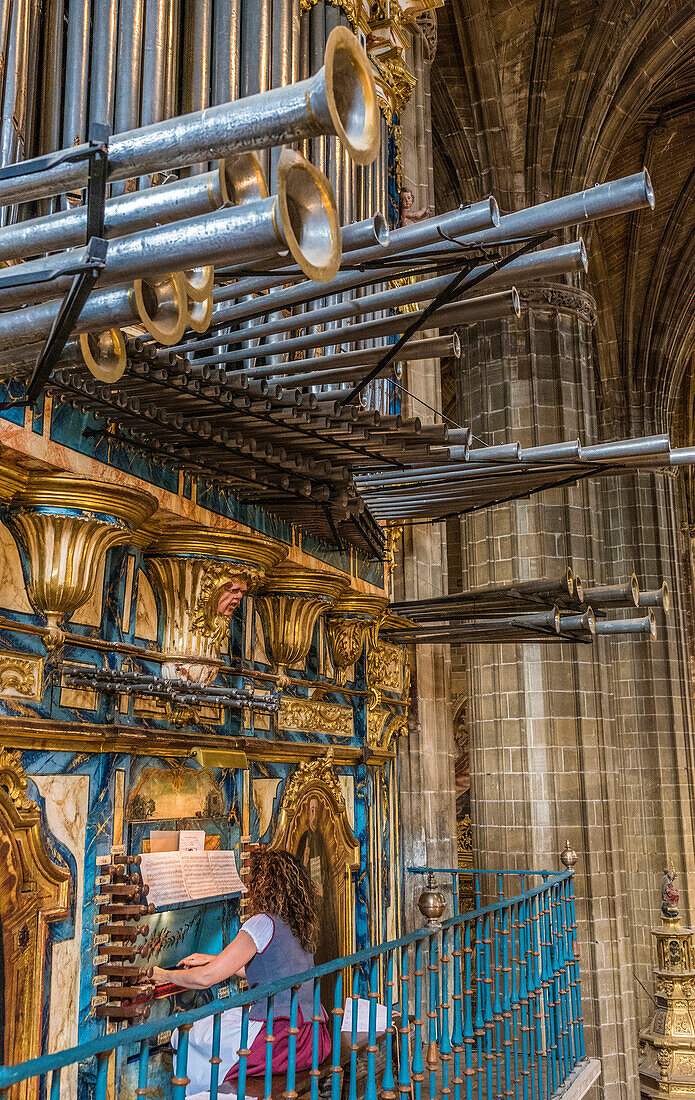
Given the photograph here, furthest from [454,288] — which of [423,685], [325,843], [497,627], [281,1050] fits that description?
[423,685]

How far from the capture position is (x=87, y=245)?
226 centimetres

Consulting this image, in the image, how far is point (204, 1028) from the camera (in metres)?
4.88

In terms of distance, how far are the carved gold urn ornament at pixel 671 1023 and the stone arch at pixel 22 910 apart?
891cm

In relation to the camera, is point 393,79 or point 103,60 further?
point 393,79

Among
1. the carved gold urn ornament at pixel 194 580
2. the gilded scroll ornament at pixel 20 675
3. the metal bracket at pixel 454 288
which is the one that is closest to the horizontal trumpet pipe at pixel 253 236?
the metal bracket at pixel 454 288

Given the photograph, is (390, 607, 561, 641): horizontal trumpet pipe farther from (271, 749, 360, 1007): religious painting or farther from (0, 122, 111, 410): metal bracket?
(0, 122, 111, 410): metal bracket

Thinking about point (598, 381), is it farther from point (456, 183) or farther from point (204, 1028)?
point (204, 1028)

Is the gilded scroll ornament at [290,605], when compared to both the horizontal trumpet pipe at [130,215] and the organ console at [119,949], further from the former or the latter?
the horizontal trumpet pipe at [130,215]

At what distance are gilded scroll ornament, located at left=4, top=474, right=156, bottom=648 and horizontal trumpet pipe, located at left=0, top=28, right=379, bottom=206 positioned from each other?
1.94 meters

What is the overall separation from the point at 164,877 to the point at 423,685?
4.26 m

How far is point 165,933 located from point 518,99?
12054 millimetres

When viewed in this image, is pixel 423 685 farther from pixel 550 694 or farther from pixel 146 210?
pixel 146 210

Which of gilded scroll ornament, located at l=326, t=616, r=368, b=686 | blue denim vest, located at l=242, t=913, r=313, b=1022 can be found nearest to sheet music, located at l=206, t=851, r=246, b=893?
blue denim vest, located at l=242, t=913, r=313, b=1022

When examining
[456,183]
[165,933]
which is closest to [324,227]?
[165,933]
